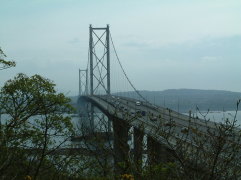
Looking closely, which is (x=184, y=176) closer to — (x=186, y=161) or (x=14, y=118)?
(x=186, y=161)

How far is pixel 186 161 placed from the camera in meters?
6.08

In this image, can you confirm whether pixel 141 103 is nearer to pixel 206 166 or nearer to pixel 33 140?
pixel 33 140

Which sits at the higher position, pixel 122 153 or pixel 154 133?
pixel 154 133

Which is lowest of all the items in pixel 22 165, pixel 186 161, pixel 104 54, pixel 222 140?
pixel 22 165

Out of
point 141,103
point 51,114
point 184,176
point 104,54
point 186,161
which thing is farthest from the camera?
point 104,54

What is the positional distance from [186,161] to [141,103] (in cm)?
4742

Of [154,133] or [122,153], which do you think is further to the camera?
[122,153]

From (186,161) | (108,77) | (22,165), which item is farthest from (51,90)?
(108,77)

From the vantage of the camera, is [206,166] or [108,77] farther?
[108,77]

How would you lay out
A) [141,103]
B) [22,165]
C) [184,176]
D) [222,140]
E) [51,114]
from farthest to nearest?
[141,103]
[51,114]
[22,165]
[184,176]
[222,140]

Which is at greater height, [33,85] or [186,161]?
[33,85]

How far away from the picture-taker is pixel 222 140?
500cm

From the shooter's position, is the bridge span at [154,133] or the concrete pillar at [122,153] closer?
the bridge span at [154,133]

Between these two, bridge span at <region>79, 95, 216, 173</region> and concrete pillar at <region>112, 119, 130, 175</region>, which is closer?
bridge span at <region>79, 95, 216, 173</region>
